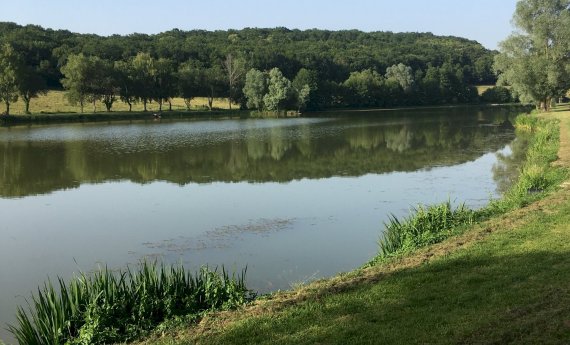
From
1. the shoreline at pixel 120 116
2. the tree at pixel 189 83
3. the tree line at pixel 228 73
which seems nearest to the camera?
the shoreline at pixel 120 116

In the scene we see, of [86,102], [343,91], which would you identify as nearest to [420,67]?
[343,91]

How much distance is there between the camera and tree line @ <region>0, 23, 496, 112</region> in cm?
6981

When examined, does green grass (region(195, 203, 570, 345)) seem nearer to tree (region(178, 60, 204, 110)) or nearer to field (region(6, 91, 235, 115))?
field (region(6, 91, 235, 115))

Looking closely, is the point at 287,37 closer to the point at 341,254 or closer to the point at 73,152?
the point at 73,152

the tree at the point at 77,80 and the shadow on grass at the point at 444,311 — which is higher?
the tree at the point at 77,80

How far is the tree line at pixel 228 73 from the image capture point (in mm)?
69812

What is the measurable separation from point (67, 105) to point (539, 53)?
187ft

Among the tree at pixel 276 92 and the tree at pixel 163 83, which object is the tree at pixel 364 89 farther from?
the tree at pixel 163 83

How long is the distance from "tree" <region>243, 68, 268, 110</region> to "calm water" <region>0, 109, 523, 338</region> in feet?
155

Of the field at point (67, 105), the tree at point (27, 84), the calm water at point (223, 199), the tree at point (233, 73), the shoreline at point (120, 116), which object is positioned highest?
the tree at point (233, 73)

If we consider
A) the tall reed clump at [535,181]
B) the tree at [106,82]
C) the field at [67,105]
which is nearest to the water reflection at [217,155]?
the tall reed clump at [535,181]

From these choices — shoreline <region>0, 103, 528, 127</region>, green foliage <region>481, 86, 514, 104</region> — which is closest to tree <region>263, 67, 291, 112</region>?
shoreline <region>0, 103, 528, 127</region>

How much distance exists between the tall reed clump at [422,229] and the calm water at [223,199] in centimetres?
77

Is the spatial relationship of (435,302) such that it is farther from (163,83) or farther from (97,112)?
(163,83)
